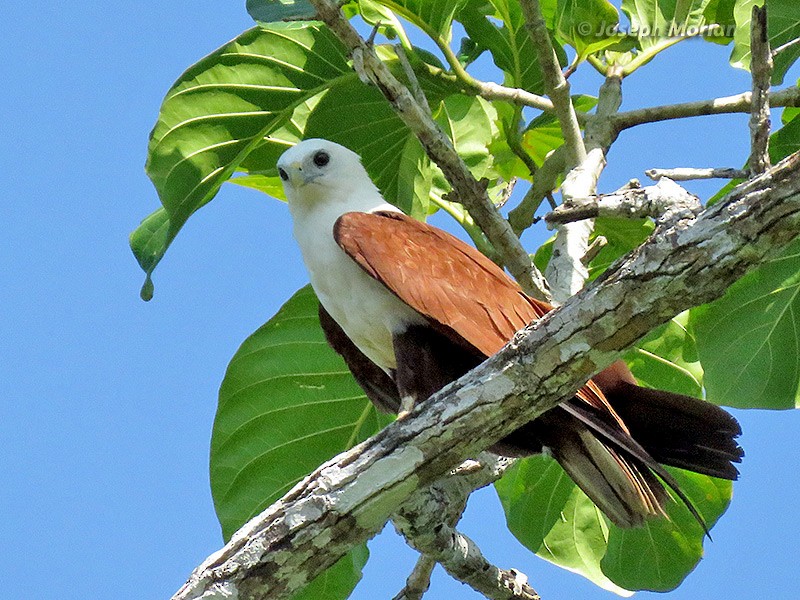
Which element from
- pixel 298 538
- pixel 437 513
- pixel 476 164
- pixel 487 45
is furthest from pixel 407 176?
pixel 298 538

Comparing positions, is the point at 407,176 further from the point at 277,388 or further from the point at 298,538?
the point at 298,538

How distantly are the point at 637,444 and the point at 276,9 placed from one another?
1.66 meters

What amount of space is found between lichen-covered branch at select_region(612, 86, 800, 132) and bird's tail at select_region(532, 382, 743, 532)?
3.43 feet

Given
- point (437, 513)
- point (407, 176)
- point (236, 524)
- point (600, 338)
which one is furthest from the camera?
point (407, 176)

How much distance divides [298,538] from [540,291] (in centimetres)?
111

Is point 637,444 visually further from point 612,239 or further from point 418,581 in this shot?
point 612,239

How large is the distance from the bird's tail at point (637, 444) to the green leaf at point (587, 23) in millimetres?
1168

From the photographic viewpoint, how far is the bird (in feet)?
8.86

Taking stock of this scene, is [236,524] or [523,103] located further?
[236,524]

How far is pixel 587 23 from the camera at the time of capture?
10.7 ft

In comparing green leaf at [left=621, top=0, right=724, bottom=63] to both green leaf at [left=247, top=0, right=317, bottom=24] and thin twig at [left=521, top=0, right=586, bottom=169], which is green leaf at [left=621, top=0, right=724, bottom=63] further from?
green leaf at [left=247, top=0, right=317, bottom=24]

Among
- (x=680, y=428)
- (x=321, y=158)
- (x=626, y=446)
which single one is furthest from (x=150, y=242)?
(x=680, y=428)

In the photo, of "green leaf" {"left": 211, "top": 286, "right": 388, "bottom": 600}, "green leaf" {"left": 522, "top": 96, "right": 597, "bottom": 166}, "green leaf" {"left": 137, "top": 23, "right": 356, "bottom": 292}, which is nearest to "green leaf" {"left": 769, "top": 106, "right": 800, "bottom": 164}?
"green leaf" {"left": 522, "top": 96, "right": 597, "bottom": 166}

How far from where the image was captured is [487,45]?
356cm
